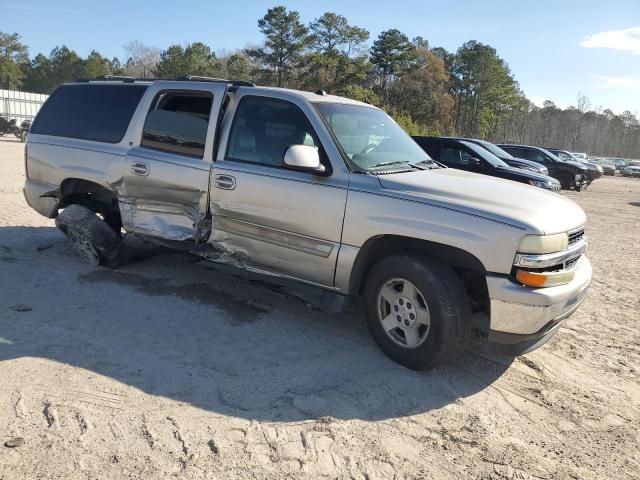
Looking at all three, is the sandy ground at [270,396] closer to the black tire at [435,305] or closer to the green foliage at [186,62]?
the black tire at [435,305]

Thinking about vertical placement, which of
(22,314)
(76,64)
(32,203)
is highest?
(76,64)

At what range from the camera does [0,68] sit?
65625 millimetres

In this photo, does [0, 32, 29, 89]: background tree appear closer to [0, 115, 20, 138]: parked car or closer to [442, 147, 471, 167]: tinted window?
[0, 115, 20, 138]: parked car

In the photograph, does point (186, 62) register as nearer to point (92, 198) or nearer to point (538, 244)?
point (92, 198)

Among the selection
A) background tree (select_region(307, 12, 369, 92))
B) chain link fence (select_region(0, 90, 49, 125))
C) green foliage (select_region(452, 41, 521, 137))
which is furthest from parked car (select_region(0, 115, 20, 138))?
green foliage (select_region(452, 41, 521, 137))

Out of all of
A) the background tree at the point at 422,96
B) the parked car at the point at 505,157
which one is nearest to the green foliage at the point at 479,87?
the background tree at the point at 422,96

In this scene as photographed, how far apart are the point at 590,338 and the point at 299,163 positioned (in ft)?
10.5

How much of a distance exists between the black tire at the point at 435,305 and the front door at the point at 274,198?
0.55 metres

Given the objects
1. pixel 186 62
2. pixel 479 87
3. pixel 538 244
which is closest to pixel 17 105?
pixel 186 62

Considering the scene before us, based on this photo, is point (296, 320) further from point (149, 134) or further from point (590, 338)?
point (590, 338)

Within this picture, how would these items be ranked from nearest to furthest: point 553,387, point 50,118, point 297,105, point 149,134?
point 553,387
point 297,105
point 149,134
point 50,118

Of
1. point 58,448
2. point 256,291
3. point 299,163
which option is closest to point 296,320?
point 256,291

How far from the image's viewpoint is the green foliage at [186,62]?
57.7 m

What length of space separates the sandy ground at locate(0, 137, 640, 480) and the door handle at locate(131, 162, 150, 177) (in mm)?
1194
